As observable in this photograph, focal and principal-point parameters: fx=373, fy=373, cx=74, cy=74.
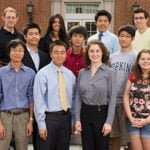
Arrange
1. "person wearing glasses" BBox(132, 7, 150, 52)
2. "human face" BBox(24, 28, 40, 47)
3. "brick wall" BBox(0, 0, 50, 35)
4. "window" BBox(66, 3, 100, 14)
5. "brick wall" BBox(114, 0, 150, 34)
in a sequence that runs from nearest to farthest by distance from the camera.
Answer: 1. "human face" BBox(24, 28, 40, 47)
2. "person wearing glasses" BBox(132, 7, 150, 52)
3. "brick wall" BBox(114, 0, 150, 34)
4. "brick wall" BBox(0, 0, 50, 35)
5. "window" BBox(66, 3, 100, 14)

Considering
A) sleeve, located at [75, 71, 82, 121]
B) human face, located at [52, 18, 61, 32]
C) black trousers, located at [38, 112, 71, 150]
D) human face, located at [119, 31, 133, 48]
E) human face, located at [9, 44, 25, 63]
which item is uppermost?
human face, located at [52, 18, 61, 32]

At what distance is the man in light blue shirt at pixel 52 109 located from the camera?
14.2ft

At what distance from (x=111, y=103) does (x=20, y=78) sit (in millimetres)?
1115

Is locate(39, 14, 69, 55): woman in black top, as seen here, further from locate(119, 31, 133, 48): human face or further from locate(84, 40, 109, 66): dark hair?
locate(84, 40, 109, 66): dark hair

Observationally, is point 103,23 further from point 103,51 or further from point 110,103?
point 110,103

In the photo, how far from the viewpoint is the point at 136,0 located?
15.5 m

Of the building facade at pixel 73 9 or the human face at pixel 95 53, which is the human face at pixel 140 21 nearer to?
the human face at pixel 95 53

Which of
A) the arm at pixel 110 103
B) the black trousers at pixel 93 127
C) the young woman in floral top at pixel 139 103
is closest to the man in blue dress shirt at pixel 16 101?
the black trousers at pixel 93 127

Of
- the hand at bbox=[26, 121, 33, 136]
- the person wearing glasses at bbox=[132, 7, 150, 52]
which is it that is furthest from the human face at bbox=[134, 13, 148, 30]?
the hand at bbox=[26, 121, 33, 136]

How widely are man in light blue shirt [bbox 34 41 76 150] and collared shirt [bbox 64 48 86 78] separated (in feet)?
1.77

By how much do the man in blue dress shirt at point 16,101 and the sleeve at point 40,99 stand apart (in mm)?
150

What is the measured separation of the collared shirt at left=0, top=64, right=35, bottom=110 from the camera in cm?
437

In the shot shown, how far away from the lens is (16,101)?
4.38 metres

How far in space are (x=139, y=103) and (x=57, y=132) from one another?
104 centimetres
